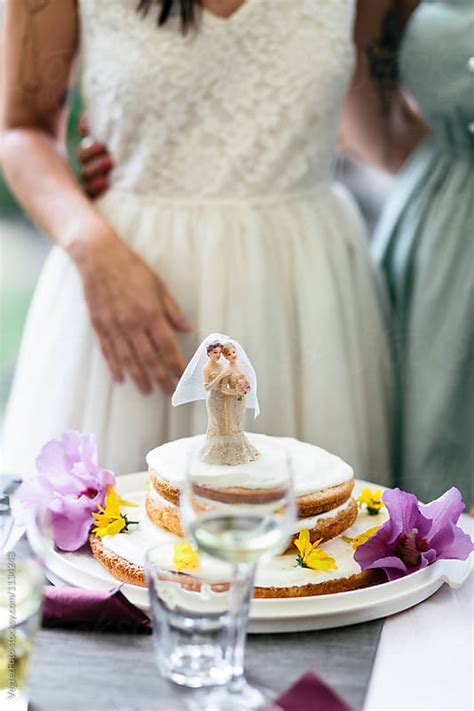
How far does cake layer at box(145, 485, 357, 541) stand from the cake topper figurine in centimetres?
7

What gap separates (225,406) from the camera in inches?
28.6

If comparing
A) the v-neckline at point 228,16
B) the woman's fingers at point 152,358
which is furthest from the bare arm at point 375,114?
the woman's fingers at point 152,358

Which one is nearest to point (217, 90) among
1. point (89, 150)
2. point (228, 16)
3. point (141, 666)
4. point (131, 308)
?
point (228, 16)

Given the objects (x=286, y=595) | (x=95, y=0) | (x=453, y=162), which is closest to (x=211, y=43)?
(x=95, y=0)

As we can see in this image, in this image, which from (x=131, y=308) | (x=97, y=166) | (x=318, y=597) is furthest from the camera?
(x=97, y=166)

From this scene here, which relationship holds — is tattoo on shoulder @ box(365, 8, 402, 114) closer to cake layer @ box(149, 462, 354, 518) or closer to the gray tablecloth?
cake layer @ box(149, 462, 354, 518)

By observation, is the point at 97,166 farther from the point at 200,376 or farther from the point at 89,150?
the point at 200,376

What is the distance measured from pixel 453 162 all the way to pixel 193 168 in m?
0.36

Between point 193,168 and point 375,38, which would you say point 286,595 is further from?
point 375,38

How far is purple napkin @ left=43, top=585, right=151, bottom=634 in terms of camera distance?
688 millimetres

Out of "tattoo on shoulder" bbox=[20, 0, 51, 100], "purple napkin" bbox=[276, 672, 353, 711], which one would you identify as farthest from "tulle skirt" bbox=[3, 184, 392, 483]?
"purple napkin" bbox=[276, 672, 353, 711]

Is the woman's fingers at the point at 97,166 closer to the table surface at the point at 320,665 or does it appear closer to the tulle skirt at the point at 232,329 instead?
the tulle skirt at the point at 232,329

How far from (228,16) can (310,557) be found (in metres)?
0.70

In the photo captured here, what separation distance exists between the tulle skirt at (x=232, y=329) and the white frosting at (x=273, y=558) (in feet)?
0.94
